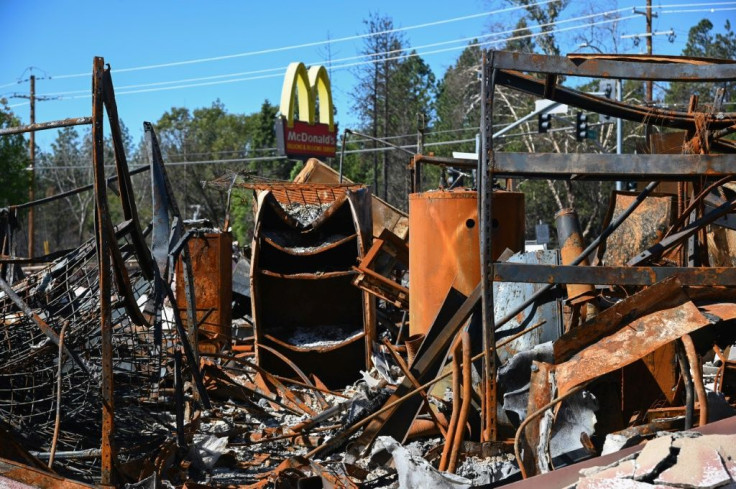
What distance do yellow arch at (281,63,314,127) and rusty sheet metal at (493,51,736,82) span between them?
19.8m

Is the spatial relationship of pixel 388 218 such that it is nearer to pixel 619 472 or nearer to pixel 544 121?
pixel 619 472

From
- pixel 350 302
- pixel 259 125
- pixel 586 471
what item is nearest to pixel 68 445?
pixel 586 471

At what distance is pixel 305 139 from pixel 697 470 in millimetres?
23633

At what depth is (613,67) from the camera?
4219mm

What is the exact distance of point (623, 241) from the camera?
28.7 feet

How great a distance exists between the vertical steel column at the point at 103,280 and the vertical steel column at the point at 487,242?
1.95 m

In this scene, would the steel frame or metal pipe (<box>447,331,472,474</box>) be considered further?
metal pipe (<box>447,331,472,474</box>)

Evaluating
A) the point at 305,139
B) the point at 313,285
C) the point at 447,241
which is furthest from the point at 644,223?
the point at 305,139

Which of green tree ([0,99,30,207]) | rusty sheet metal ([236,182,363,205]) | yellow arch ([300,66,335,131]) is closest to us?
rusty sheet metal ([236,182,363,205])

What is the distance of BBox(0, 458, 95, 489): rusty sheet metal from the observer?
12.4 feet

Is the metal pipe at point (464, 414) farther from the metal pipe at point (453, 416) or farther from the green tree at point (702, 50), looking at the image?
the green tree at point (702, 50)

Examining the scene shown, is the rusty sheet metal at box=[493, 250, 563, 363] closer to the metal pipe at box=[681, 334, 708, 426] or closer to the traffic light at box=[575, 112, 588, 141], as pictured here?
the metal pipe at box=[681, 334, 708, 426]

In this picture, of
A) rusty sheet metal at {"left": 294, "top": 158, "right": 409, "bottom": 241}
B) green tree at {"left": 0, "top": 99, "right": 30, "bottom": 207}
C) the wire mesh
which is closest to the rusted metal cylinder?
the wire mesh

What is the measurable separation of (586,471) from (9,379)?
138 inches
